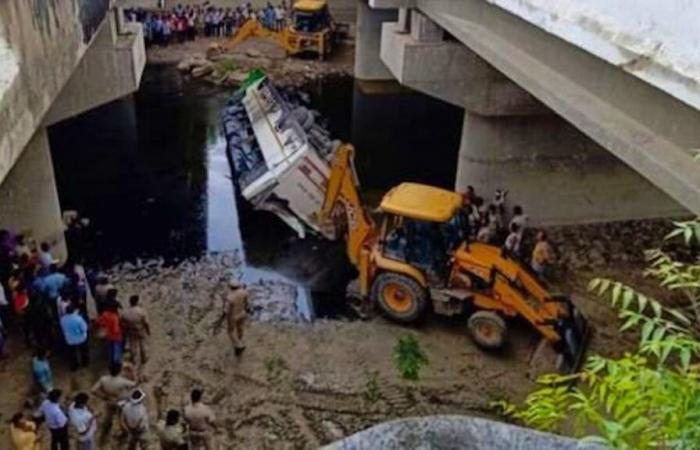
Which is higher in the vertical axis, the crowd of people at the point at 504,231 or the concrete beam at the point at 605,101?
the concrete beam at the point at 605,101

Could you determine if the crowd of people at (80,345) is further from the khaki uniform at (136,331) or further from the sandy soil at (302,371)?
the sandy soil at (302,371)

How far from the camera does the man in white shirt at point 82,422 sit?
883cm

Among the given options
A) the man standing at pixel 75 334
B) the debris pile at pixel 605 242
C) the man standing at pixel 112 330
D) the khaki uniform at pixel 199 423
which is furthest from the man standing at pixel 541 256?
the man standing at pixel 75 334

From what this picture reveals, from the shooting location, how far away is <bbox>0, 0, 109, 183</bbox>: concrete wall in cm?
777

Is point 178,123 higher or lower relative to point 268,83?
lower

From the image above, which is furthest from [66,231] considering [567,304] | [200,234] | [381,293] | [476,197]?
[567,304]

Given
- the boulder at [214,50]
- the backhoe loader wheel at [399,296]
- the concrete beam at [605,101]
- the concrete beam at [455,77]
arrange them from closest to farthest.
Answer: the concrete beam at [605,101]
the backhoe loader wheel at [399,296]
the concrete beam at [455,77]
the boulder at [214,50]

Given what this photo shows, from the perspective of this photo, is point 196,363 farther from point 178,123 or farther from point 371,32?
point 371,32

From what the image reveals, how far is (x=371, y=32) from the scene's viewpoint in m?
23.7

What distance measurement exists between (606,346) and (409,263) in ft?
10.0

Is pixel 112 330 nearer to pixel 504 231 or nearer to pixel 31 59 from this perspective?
pixel 31 59

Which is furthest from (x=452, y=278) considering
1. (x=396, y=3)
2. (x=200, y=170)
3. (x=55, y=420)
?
(x=200, y=170)

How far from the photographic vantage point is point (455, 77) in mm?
14391

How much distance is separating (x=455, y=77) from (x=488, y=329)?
506cm
